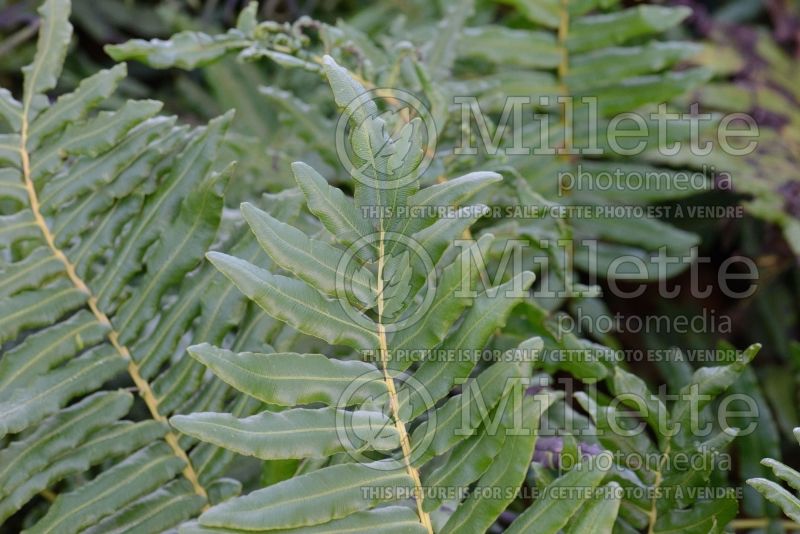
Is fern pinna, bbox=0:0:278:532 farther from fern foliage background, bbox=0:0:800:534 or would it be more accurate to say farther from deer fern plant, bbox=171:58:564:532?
deer fern plant, bbox=171:58:564:532

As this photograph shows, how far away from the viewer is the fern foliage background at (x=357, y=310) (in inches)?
28.0

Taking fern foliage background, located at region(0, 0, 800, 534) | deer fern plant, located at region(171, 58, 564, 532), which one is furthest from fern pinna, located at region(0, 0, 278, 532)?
deer fern plant, located at region(171, 58, 564, 532)

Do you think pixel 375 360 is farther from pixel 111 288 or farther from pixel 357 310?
pixel 111 288

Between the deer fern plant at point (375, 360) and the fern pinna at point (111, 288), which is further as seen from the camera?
the fern pinna at point (111, 288)

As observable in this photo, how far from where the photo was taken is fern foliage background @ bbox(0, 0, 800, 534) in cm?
71

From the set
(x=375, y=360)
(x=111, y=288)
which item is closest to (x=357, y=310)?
(x=375, y=360)

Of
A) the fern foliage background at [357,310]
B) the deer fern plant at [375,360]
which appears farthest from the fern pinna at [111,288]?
the deer fern plant at [375,360]

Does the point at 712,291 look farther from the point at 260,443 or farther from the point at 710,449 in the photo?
the point at 260,443

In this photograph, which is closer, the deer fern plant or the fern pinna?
the deer fern plant

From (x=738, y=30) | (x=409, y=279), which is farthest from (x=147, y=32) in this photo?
(x=409, y=279)

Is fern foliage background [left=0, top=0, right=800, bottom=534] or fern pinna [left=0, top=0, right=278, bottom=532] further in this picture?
fern pinna [left=0, top=0, right=278, bottom=532]

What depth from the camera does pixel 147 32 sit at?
1768 millimetres

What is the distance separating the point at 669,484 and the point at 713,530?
2.6 inches

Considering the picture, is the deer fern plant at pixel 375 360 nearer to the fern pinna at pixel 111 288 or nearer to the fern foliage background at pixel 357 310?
the fern foliage background at pixel 357 310
